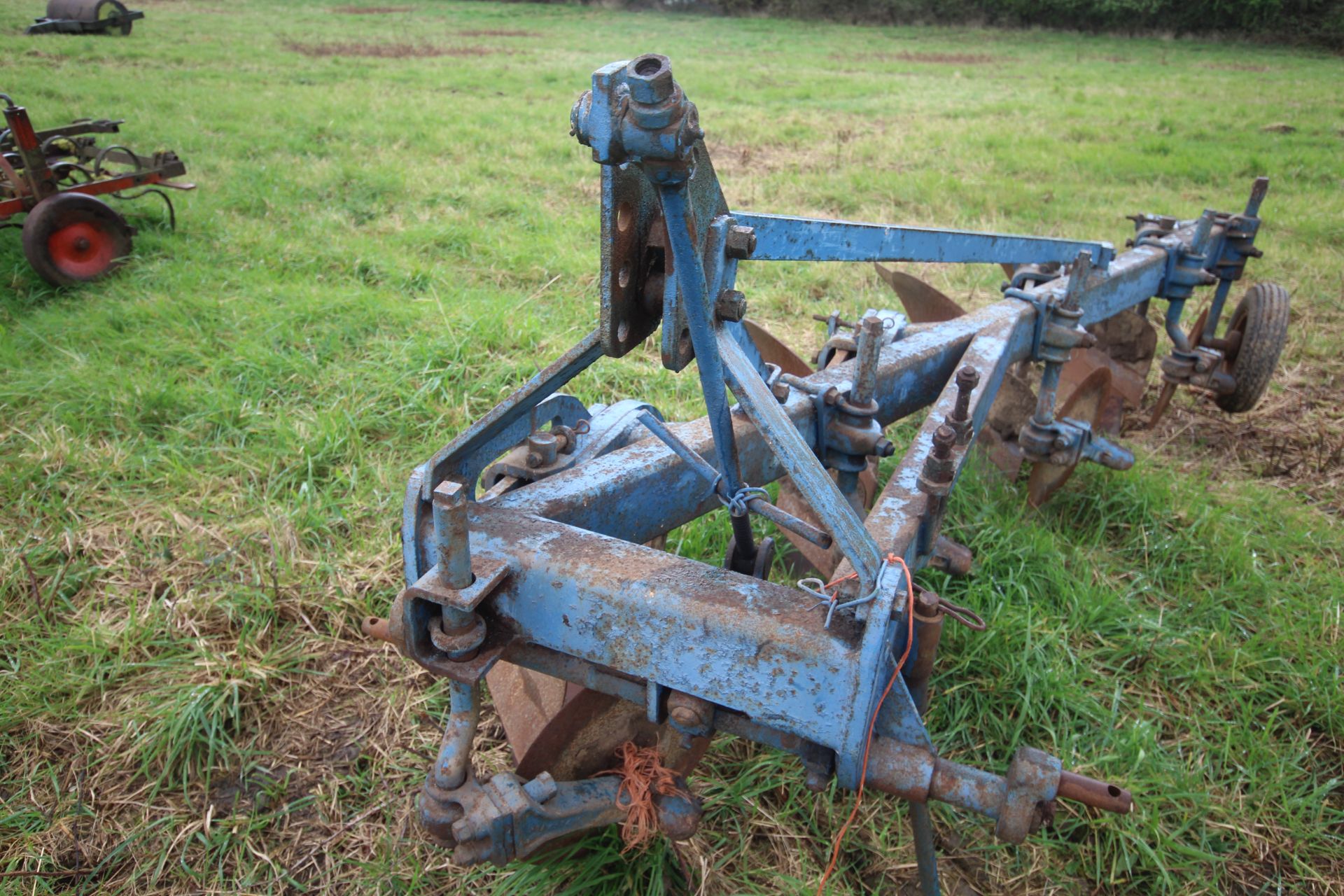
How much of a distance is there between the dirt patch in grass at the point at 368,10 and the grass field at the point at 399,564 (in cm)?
1249

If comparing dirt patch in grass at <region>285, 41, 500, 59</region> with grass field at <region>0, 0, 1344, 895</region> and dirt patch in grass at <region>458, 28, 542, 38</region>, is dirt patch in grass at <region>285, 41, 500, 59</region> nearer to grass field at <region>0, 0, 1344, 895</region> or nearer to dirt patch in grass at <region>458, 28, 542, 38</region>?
dirt patch in grass at <region>458, 28, 542, 38</region>

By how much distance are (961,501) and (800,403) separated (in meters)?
1.30

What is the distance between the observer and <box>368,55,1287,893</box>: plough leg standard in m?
1.43

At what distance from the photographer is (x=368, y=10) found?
62.1 ft

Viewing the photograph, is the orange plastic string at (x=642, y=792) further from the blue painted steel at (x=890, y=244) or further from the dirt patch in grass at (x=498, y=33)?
the dirt patch in grass at (x=498, y=33)

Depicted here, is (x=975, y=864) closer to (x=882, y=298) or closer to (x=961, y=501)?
(x=961, y=501)

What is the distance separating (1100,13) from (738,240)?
25.4 m

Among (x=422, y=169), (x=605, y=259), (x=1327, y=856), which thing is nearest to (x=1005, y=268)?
(x=1327, y=856)

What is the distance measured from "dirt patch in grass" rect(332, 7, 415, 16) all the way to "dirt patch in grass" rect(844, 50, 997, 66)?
381 inches

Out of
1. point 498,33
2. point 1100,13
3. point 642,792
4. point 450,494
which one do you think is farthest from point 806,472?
point 1100,13

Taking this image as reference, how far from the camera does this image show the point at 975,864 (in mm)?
2131

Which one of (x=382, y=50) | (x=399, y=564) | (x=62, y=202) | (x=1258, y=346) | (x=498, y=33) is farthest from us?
(x=498, y=33)

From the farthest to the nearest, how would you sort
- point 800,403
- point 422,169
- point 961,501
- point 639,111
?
point 422,169 → point 961,501 → point 800,403 → point 639,111

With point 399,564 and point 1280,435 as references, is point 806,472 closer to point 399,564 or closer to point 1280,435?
point 399,564
